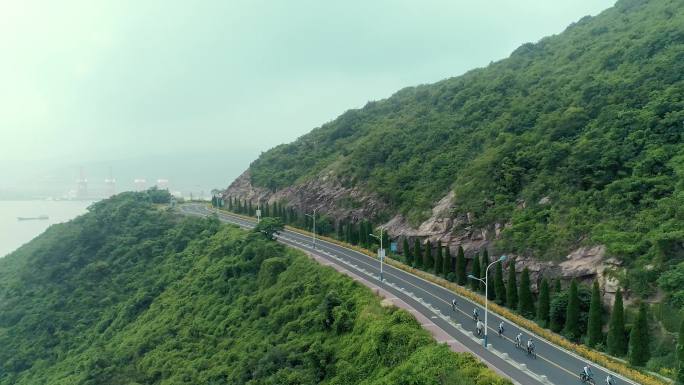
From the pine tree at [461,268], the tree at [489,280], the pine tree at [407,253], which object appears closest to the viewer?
the tree at [489,280]

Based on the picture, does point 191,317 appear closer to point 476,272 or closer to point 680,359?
point 476,272

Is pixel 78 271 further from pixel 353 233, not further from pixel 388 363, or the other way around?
pixel 388 363

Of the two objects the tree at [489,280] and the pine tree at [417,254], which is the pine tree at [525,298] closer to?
the tree at [489,280]

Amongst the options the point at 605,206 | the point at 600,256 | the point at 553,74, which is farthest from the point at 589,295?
the point at 553,74

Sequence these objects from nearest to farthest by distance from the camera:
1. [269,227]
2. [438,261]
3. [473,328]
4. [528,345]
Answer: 1. [528,345]
2. [473,328]
3. [438,261]
4. [269,227]

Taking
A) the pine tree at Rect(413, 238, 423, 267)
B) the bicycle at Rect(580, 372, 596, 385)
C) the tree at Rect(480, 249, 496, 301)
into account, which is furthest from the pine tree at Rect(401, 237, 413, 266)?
the bicycle at Rect(580, 372, 596, 385)

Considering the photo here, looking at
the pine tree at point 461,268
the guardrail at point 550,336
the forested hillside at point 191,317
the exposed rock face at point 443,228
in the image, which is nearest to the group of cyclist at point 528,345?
the guardrail at point 550,336

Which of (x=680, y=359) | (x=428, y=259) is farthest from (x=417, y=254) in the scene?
(x=680, y=359)
